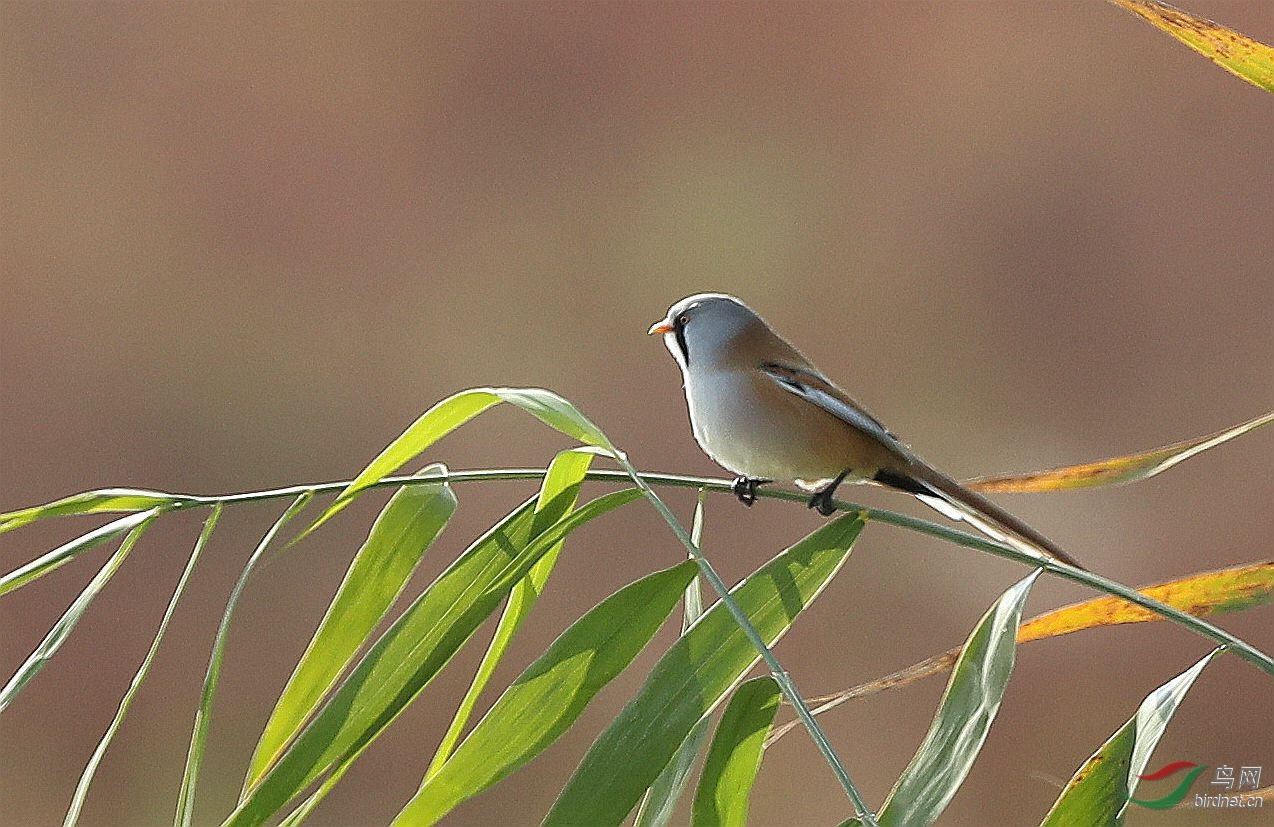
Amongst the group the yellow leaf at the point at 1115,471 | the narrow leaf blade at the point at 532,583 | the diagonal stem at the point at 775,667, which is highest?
the narrow leaf blade at the point at 532,583

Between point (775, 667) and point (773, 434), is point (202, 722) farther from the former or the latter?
point (773, 434)

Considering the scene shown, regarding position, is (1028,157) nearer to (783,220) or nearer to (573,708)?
(783,220)

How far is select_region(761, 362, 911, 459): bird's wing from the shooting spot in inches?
29.8

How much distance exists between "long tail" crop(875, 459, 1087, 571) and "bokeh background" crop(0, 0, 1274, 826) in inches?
67.2

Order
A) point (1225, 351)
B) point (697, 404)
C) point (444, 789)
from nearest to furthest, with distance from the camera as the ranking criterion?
point (444, 789) < point (697, 404) < point (1225, 351)

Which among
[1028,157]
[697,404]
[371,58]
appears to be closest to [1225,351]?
[1028,157]

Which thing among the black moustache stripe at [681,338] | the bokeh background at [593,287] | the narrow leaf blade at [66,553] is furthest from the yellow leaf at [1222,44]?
the bokeh background at [593,287]

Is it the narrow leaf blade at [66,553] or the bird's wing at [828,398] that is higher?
the narrow leaf blade at [66,553]

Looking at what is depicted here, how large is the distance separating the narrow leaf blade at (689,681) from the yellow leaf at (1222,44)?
11.0 inches

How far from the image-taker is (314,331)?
2637 millimetres

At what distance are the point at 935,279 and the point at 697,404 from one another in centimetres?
189

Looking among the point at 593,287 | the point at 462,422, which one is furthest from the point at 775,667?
the point at 593,287

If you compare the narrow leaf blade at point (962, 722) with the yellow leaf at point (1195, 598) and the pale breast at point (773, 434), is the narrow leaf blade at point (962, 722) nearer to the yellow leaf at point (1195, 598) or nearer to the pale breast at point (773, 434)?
the yellow leaf at point (1195, 598)

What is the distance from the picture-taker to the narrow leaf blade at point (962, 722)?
44 cm
